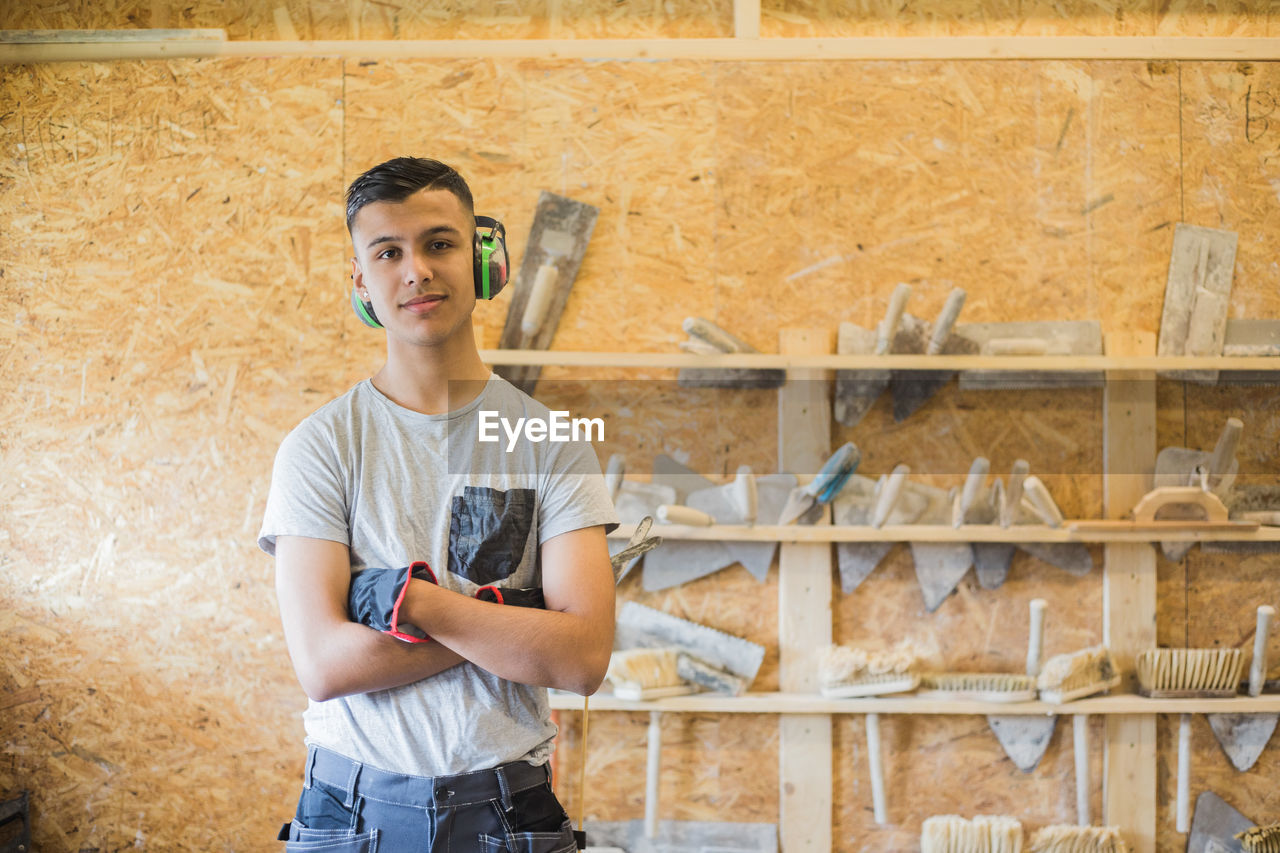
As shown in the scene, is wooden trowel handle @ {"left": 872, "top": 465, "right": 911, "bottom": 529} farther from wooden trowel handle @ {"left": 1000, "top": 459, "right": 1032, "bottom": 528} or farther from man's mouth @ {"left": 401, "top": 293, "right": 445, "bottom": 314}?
man's mouth @ {"left": 401, "top": 293, "right": 445, "bottom": 314}

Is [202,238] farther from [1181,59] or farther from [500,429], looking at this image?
[1181,59]

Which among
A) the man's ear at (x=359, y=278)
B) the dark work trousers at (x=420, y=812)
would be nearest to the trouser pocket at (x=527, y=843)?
the dark work trousers at (x=420, y=812)

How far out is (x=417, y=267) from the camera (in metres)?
1.15

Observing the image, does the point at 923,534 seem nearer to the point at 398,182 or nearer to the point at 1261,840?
the point at 1261,840

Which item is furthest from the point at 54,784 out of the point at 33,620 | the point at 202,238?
the point at 202,238

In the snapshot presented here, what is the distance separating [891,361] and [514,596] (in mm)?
1670

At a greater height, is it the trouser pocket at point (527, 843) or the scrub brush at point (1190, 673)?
the trouser pocket at point (527, 843)

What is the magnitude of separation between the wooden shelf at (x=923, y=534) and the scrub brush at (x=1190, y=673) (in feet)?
1.05

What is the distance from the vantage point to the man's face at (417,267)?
115 cm

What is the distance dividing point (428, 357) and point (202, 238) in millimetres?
1945

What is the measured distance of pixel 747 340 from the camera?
106 inches

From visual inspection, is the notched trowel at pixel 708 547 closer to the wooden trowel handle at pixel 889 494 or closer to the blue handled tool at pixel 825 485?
the blue handled tool at pixel 825 485

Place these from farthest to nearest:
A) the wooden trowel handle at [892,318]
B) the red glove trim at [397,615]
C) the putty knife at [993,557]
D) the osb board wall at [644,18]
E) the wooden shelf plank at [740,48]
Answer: the osb board wall at [644,18] < the wooden shelf plank at [740,48] < the putty knife at [993,557] < the wooden trowel handle at [892,318] < the red glove trim at [397,615]

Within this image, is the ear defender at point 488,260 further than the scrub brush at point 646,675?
No
